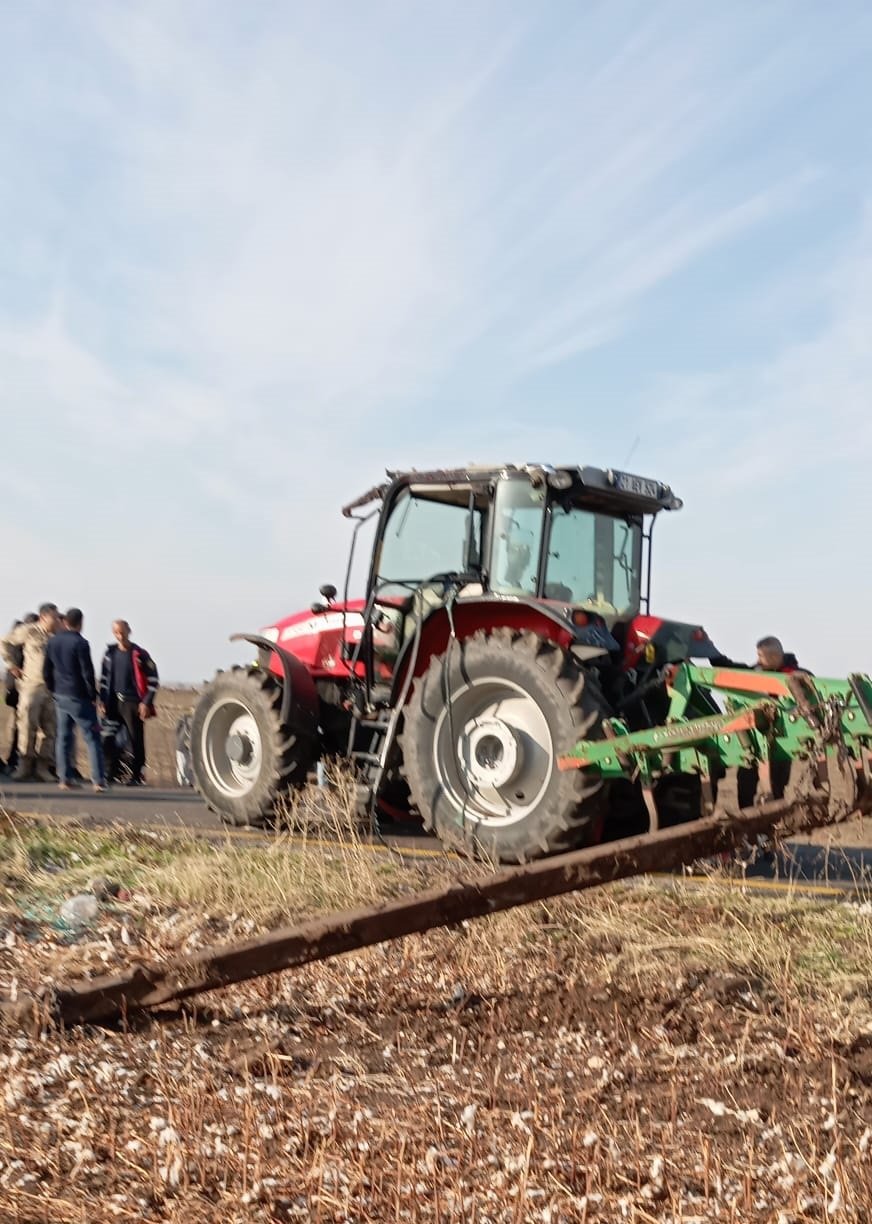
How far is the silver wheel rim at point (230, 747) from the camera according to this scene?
9.09 meters

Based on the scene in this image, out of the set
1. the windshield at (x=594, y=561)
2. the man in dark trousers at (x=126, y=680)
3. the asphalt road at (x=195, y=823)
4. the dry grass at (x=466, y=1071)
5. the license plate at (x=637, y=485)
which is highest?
the license plate at (x=637, y=485)

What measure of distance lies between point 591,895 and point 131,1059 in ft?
7.82

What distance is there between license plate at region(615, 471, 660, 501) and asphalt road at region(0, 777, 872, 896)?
2364 mm

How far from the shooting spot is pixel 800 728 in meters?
5.73

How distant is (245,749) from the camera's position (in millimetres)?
9148

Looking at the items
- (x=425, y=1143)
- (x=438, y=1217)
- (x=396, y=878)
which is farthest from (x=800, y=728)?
(x=438, y=1217)

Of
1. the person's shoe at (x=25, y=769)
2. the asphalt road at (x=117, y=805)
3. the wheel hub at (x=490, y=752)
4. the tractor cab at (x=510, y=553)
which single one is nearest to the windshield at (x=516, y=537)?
the tractor cab at (x=510, y=553)

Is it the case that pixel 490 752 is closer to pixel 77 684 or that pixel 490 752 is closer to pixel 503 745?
pixel 503 745

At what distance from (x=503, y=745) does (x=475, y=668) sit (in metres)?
0.47

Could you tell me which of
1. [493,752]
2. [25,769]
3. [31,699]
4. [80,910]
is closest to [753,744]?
[493,752]

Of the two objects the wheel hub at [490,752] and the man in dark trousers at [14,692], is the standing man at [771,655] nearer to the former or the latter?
the wheel hub at [490,752]

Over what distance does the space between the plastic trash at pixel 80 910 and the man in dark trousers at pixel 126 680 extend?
23.2 ft

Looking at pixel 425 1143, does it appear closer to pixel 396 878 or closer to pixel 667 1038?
pixel 667 1038

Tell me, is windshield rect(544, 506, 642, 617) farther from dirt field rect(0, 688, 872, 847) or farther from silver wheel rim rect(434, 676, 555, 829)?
dirt field rect(0, 688, 872, 847)
